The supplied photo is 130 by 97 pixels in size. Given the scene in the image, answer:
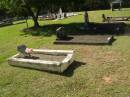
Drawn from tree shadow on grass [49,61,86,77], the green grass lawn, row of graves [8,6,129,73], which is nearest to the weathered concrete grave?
row of graves [8,6,129,73]

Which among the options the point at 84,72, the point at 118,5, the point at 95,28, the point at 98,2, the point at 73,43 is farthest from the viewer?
the point at 98,2

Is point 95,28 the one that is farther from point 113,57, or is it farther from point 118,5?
point 118,5

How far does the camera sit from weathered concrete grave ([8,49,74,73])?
10.8 meters

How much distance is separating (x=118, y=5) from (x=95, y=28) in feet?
78.0

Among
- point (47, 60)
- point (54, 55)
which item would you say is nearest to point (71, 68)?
point (47, 60)

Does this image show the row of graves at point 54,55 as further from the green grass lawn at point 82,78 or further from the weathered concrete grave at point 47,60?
the green grass lawn at point 82,78

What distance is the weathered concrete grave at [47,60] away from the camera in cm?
1081

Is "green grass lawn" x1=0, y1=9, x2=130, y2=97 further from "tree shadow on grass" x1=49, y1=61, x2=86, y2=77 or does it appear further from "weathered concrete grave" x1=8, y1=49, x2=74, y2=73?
"weathered concrete grave" x1=8, y1=49, x2=74, y2=73

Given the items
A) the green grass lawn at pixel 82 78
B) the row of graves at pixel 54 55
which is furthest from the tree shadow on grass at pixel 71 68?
the row of graves at pixel 54 55

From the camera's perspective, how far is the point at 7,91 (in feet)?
31.9

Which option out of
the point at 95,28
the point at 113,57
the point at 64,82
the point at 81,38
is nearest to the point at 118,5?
the point at 95,28

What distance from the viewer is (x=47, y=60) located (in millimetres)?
12188

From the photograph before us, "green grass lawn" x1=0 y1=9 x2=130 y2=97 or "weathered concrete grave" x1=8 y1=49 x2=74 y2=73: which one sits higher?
"weathered concrete grave" x1=8 y1=49 x2=74 y2=73

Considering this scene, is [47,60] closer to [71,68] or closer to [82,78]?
[71,68]
